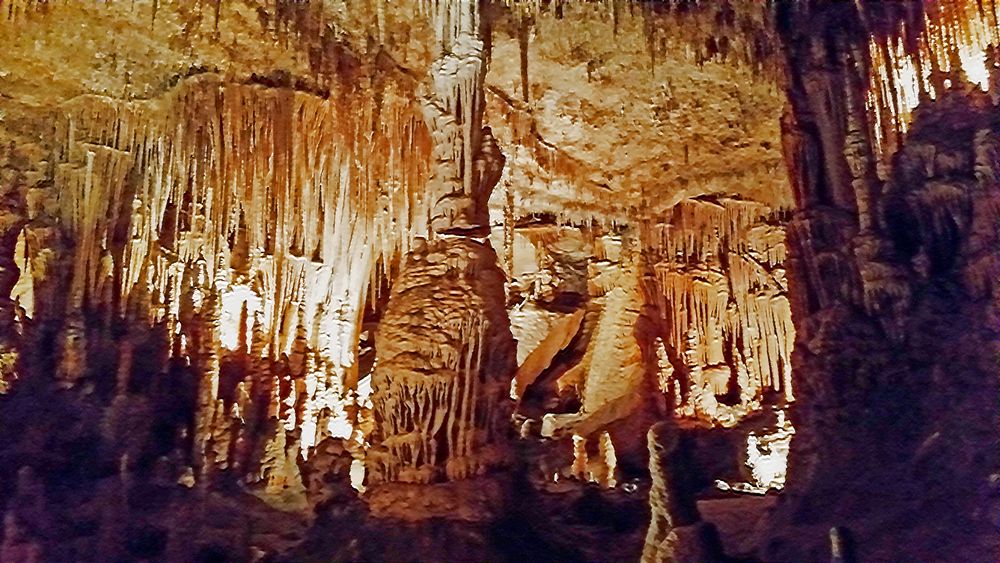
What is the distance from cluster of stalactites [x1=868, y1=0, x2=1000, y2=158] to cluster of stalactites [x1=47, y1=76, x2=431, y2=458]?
3.77 m

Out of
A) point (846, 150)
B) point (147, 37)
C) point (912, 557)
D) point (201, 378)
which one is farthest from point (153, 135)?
point (912, 557)

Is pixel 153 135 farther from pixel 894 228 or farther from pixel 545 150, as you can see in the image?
pixel 894 228

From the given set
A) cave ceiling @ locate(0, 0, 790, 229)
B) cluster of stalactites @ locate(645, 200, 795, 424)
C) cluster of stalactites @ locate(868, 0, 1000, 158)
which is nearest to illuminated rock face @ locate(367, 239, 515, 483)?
cave ceiling @ locate(0, 0, 790, 229)

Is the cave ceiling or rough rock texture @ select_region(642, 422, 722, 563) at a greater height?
the cave ceiling

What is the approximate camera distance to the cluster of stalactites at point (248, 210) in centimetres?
859

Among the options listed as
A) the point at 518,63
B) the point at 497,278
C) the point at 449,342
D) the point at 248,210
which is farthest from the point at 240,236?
the point at 449,342

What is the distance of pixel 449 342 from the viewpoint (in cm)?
591

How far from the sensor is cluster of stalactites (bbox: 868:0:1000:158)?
22.5 ft

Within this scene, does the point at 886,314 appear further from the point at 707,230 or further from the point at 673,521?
the point at 707,230

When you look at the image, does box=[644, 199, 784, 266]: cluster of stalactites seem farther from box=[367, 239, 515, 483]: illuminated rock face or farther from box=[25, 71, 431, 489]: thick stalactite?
box=[367, 239, 515, 483]: illuminated rock face

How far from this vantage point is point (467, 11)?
6707mm

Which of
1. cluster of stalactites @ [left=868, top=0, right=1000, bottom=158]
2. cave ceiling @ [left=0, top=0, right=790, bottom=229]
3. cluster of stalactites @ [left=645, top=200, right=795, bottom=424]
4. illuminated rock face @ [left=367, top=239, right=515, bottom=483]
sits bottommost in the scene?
illuminated rock face @ [left=367, top=239, right=515, bottom=483]

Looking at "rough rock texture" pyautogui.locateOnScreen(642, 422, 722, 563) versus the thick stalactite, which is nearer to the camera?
"rough rock texture" pyautogui.locateOnScreen(642, 422, 722, 563)

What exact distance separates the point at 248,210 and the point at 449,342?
13.8 ft
